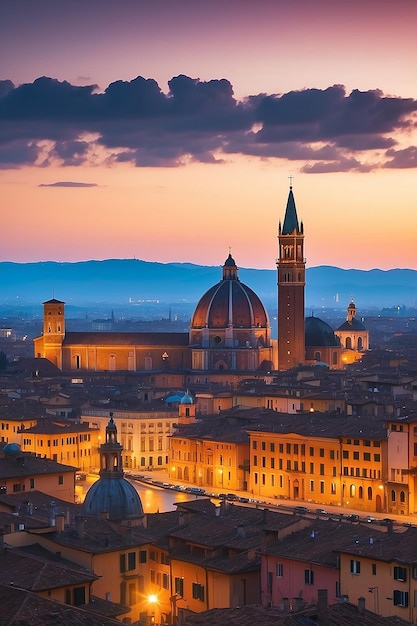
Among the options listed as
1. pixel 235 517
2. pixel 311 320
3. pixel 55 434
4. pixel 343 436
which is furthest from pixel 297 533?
pixel 311 320

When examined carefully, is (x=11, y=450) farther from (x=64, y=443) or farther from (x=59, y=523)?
(x=64, y=443)

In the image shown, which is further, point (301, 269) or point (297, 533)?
point (301, 269)

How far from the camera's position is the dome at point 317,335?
140375 mm

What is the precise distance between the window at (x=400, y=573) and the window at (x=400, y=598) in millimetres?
295

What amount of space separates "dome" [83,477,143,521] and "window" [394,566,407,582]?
8626mm

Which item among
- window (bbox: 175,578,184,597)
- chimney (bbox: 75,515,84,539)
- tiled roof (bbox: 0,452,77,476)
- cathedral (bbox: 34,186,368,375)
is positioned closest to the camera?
chimney (bbox: 75,515,84,539)

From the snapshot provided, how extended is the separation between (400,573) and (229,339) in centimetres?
9478

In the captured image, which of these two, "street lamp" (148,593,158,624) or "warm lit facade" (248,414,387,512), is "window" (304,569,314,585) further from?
"warm lit facade" (248,414,387,512)

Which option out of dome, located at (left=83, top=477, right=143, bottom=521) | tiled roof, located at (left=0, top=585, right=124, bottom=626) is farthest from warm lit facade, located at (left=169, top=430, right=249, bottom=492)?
tiled roof, located at (left=0, top=585, right=124, bottom=626)

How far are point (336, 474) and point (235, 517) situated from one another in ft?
83.6

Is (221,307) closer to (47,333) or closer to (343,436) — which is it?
(47,333)

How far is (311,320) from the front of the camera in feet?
467

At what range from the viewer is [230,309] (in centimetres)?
13762

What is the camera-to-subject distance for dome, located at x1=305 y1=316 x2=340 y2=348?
140375 mm
